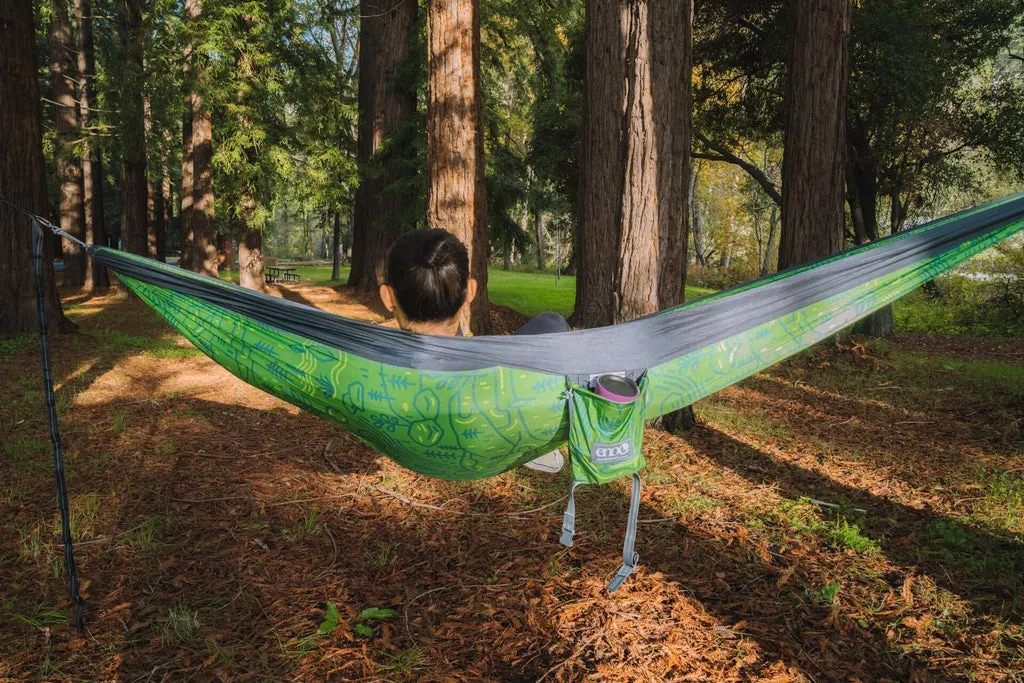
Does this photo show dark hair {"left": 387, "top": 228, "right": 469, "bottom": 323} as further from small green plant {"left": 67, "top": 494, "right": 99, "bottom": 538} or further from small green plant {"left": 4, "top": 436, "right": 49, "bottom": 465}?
small green plant {"left": 4, "top": 436, "right": 49, "bottom": 465}

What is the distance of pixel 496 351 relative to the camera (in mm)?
1861

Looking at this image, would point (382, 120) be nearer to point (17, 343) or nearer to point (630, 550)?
point (17, 343)

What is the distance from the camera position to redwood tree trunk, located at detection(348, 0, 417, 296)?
9.38 meters

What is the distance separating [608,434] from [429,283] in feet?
2.34

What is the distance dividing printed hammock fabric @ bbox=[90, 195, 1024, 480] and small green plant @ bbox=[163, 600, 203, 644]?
2.92ft

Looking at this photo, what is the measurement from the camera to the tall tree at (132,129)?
9.92 metres

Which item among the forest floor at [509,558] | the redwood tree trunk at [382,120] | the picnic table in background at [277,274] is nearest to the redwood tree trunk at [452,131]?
the forest floor at [509,558]

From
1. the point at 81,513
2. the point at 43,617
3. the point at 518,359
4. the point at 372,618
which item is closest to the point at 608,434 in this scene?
the point at 518,359

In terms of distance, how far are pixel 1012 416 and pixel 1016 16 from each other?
7082 mm

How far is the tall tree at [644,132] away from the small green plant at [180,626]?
266cm

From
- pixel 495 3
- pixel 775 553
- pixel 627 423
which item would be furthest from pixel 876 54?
pixel 627 423


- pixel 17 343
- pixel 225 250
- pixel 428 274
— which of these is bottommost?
pixel 17 343

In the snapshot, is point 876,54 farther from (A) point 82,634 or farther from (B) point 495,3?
(A) point 82,634

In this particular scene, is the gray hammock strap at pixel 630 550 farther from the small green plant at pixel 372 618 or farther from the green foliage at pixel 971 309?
the green foliage at pixel 971 309
